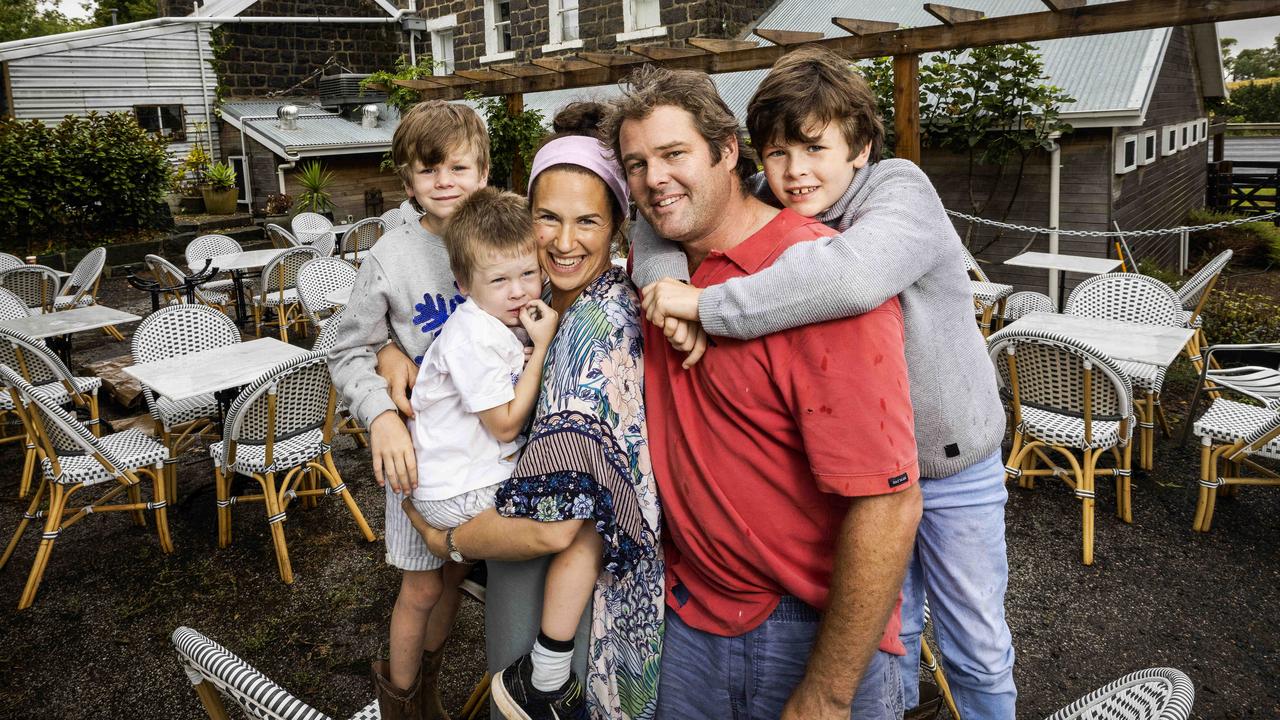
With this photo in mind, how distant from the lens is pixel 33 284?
801cm

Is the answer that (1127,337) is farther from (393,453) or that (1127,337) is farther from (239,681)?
(239,681)

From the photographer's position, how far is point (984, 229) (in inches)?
388

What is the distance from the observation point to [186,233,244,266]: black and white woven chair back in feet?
30.9

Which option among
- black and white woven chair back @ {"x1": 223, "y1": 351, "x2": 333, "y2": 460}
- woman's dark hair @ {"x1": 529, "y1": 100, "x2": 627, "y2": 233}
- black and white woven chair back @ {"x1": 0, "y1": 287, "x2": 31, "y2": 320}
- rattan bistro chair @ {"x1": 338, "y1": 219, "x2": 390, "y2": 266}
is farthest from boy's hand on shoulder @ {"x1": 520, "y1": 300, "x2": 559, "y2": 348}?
rattan bistro chair @ {"x1": 338, "y1": 219, "x2": 390, "y2": 266}

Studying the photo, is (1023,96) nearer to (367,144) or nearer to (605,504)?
(605,504)

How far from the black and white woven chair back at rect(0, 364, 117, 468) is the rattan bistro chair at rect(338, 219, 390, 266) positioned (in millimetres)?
6668

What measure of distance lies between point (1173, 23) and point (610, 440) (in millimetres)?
5329

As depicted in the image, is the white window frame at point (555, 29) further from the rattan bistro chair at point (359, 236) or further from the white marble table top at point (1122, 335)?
the white marble table top at point (1122, 335)

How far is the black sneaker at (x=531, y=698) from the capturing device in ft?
5.16

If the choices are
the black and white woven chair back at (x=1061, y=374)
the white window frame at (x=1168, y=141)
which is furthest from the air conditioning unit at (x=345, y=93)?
→ the black and white woven chair back at (x=1061, y=374)

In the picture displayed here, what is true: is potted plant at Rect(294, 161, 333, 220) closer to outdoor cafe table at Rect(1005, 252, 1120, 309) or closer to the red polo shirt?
outdoor cafe table at Rect(1005, 252, 1120, 309)

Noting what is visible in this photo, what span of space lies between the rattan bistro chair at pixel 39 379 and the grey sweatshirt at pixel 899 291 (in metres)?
4.75

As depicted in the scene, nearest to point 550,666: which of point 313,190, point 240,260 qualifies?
point 240,260

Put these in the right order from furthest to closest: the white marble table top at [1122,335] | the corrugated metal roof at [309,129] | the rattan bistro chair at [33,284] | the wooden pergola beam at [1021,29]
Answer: the corrugated metal roof at [309,129] < the rattan bistro chair at [33,284] < the wooden pergola beam at [1021,29] < the white marble table top at [1122,335]
